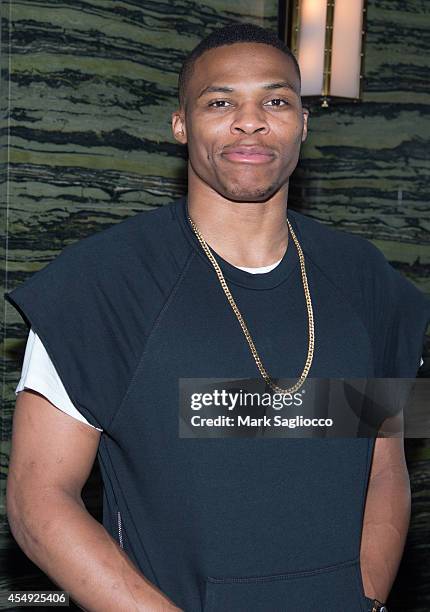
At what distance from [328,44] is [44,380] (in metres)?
2.01

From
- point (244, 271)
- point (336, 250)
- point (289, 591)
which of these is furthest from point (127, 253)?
point (289, 591)

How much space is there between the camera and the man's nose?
179 centimetres

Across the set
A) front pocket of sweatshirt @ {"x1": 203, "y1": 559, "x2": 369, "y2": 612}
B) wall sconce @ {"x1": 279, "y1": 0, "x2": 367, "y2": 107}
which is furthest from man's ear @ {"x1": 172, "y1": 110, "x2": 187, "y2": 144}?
wall sconce @ {"x1": 279, "y1": 0, "x2": 367, "y2": 107}

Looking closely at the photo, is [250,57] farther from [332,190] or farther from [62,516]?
[332,190]

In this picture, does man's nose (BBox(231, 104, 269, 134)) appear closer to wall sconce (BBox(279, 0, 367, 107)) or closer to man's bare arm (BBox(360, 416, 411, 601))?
man's bare arm (BBox(360, 416, 411, 601))

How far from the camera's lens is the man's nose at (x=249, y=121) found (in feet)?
5.86

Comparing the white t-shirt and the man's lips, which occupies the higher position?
the man's lips

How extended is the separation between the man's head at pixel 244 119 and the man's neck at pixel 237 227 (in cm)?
3

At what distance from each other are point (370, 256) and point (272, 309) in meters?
0.32

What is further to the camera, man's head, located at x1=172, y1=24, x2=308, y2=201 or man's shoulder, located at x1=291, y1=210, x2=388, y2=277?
man's shoulder, located at x1=291, y1=210, x2=388, y2=277

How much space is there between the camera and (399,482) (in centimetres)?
199

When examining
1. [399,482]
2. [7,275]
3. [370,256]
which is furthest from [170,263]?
[7,275]

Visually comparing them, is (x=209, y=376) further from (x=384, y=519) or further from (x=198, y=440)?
(x=384, y=519)

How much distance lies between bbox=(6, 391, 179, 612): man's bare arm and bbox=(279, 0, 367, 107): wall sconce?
1941 mm
